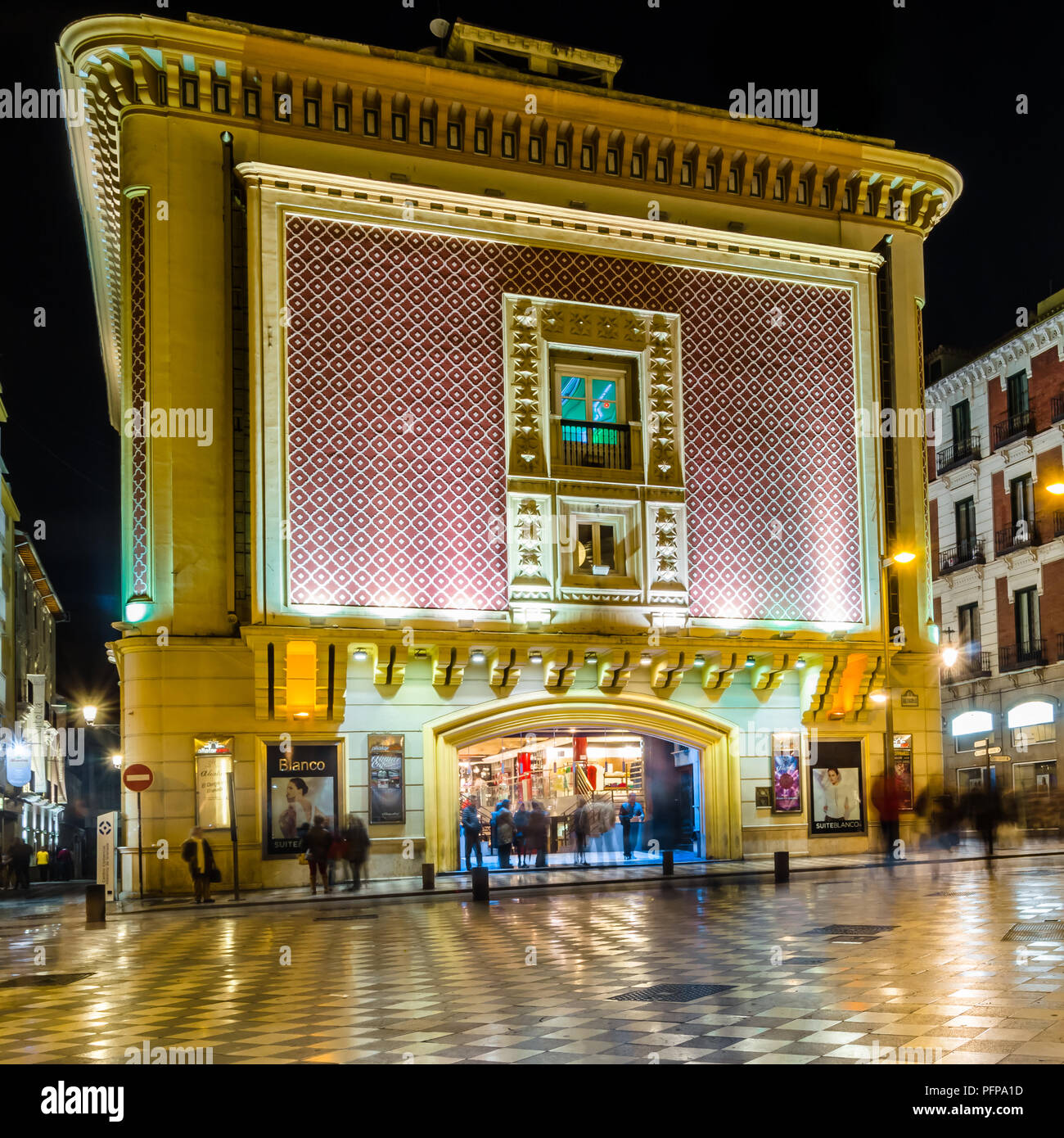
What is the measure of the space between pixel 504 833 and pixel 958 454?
2703 cm

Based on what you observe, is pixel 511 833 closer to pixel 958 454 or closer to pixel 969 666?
pixel 969 666

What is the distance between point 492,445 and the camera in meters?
27.4

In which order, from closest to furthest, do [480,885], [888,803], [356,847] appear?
[480,885]
[356,847]
[888,803]

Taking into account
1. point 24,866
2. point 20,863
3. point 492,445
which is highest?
point 492,445

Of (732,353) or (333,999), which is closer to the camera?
(333,999)

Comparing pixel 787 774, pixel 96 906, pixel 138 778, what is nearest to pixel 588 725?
pixel 787 774

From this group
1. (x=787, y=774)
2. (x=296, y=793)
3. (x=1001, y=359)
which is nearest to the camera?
(x=296, y=793)

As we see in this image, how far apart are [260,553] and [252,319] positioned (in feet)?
16.4

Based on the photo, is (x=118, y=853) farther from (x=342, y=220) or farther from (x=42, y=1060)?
(x=42, y=1060)

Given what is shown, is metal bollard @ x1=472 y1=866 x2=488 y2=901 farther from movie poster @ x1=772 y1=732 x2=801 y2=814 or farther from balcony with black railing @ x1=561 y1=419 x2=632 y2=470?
balcony with black railing @ x1=561 y1=419 x2=632 y2=470

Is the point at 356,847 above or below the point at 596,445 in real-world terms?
below

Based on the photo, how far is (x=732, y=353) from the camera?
29.8 m

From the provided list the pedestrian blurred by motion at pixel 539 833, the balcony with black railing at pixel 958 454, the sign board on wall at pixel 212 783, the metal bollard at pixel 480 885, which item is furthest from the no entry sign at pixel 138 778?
the balcony with black railing at pixel 958 454
